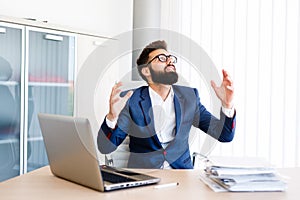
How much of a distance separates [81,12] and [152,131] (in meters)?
1.82

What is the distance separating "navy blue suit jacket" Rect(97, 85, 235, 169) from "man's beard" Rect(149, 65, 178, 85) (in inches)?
2.5

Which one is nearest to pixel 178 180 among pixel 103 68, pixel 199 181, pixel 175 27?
pixel 199 181

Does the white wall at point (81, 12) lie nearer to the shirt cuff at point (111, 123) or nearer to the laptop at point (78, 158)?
the shirt cuff at point (111, 123)

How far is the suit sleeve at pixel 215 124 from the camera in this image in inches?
74.8

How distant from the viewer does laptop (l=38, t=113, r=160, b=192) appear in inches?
50.5

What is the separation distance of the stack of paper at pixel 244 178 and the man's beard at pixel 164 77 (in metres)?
0.54

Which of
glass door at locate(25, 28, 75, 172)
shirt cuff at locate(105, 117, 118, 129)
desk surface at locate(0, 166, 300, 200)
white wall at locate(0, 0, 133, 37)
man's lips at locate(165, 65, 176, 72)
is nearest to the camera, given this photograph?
desk surface at locate(0, 166, 300, 200)

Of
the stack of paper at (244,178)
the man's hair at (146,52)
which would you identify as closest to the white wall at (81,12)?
the man's hair at (146,52)

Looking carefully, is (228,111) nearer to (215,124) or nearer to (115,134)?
(215,124)

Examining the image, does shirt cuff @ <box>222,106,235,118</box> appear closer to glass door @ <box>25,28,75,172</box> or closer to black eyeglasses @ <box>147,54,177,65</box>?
black eyeglasses @ <box>147,54,177,65</box>

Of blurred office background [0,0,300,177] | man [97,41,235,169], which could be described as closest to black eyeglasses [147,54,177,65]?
man [97,41,235,169]

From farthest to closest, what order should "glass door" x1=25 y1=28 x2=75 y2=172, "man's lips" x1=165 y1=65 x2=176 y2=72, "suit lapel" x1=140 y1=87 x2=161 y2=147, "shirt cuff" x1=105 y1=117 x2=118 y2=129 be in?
1. "glass door" x1=25 y1=28 x2=75 y2=172
2. "suit lapel" x1=140 y1=87 x2=161 y2=147
3. "man's lips" x1=165 y1=65 x2=176 y2=72
4. "shirt cuff" x1=105 y1=117 x2=118 y2=129

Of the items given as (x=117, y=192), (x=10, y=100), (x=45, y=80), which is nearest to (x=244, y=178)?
(x=117, y=192)

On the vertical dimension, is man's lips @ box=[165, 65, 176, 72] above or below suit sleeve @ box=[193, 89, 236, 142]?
above
